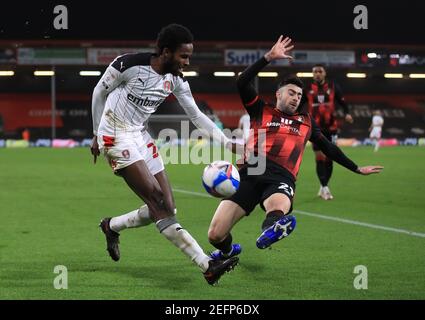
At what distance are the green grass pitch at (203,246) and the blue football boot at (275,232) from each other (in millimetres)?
393

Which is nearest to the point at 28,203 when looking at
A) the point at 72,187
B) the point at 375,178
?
the point at 72,187

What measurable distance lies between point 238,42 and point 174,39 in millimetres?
36894

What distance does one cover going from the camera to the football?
23.4 ft

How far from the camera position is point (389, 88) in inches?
1908

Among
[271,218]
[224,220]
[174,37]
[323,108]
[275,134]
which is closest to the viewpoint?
[174,37]

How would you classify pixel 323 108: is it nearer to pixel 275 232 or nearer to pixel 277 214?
pixel 277 214

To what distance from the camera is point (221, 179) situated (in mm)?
7113

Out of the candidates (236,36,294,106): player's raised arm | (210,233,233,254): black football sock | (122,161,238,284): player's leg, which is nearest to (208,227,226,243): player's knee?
(210,233,233,254): black football sock

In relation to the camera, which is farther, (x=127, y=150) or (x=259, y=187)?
(x=259, y=187)

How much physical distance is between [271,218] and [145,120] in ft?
5.14

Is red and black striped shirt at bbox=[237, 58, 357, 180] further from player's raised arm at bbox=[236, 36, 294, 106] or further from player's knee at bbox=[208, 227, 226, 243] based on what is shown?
player's knee at bbox=[208, 227, 226, 243]

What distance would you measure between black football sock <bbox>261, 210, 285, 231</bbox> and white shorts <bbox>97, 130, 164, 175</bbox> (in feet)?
4.07

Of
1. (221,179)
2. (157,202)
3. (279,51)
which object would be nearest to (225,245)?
(221,179)
